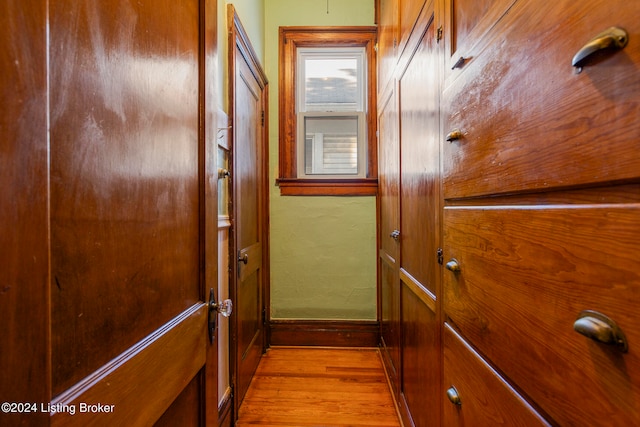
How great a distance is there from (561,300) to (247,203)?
70.0 inches

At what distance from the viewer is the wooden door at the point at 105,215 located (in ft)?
1.14

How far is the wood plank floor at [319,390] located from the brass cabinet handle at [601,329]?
5.29ft

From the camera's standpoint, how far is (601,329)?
1.32 feet

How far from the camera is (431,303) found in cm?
→ 114

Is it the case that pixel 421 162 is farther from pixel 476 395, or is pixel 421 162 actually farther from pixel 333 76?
pixel 333 76

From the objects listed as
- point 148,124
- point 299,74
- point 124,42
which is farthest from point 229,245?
point 299,74

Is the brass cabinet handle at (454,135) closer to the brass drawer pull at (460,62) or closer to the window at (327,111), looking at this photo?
the brass drawer pull at (460,62)

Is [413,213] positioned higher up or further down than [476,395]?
higher up

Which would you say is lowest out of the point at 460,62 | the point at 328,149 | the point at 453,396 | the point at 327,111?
the point at 453,396

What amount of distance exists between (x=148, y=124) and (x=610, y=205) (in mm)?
738

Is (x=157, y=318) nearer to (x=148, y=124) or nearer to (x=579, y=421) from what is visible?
(x=148, y=124)

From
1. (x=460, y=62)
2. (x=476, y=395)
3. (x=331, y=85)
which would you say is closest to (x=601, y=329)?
(x=476, y=395)

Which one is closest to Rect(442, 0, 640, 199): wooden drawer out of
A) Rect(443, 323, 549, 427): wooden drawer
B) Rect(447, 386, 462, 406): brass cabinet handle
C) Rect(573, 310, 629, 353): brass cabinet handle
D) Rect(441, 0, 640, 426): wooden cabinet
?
Rect(441, 0, 640, 426): wooden cabinet

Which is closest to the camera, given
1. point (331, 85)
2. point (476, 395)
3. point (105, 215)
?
point (105, 215)
